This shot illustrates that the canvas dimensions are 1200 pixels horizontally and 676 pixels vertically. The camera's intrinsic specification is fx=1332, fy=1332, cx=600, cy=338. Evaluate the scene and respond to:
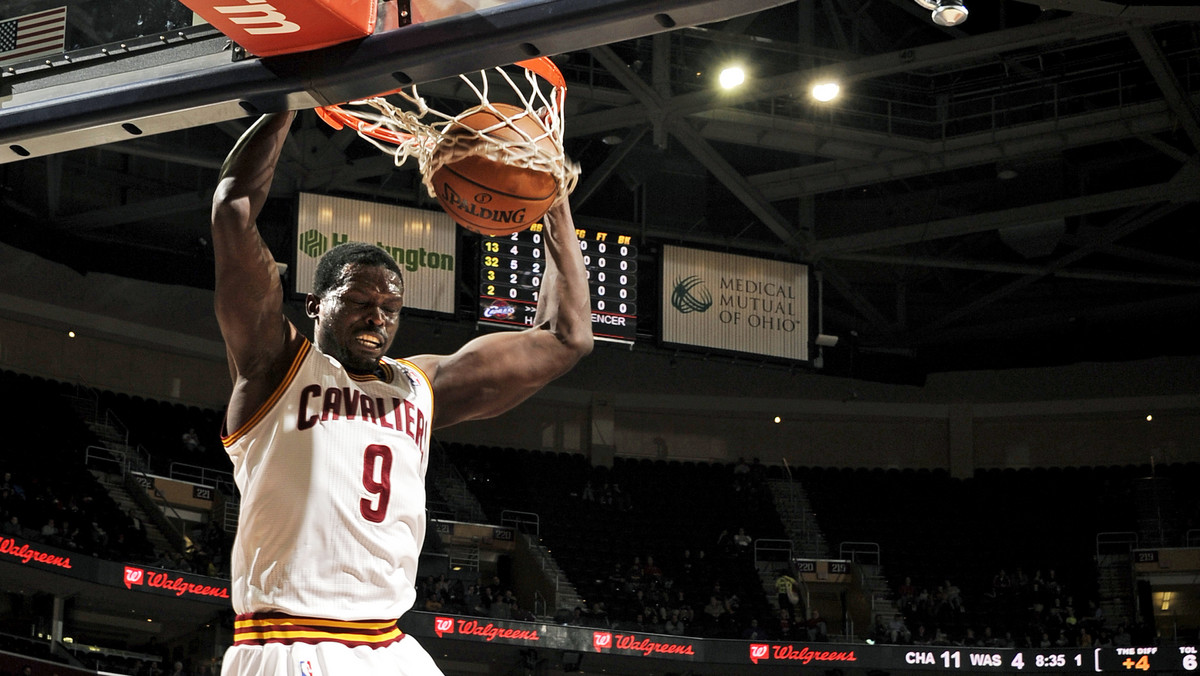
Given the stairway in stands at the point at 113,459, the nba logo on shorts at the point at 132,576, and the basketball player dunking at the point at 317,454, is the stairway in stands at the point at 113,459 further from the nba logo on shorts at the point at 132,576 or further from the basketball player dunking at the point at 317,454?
the basketball player dunking at the point at 317,454

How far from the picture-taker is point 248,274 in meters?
2.87

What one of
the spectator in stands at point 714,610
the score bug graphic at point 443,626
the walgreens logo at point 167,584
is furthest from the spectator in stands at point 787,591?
the walgreens logo at point 167,584

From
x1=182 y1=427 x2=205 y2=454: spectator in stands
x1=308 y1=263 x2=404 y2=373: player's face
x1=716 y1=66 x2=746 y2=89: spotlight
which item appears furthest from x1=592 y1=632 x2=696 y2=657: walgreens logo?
x1=308 y1=263 x2=404 y2=373: player's face

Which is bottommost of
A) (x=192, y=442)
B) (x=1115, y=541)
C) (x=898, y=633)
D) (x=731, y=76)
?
(x=898, y=633)

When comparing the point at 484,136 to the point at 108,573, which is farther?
the point at 108,573

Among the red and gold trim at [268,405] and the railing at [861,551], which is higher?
the railing at [861,551]

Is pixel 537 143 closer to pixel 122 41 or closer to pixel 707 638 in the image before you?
pixel 122 41

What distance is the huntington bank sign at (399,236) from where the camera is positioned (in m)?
16.2

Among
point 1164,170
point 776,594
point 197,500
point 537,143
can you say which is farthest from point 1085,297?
point 537,143

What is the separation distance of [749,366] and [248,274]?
57.8 feet

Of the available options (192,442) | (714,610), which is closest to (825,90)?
(714,610)

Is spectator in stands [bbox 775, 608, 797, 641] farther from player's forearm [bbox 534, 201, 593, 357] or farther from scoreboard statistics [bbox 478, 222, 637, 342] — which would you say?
player's forearm [bbox 534, 201, 593, 357]

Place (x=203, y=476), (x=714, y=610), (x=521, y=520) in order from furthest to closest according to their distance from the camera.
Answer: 1. (x=521, y=520)
2. (x=714, y=610)
3. (x=203, y=476)

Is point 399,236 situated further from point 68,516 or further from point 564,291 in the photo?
point 564,291
